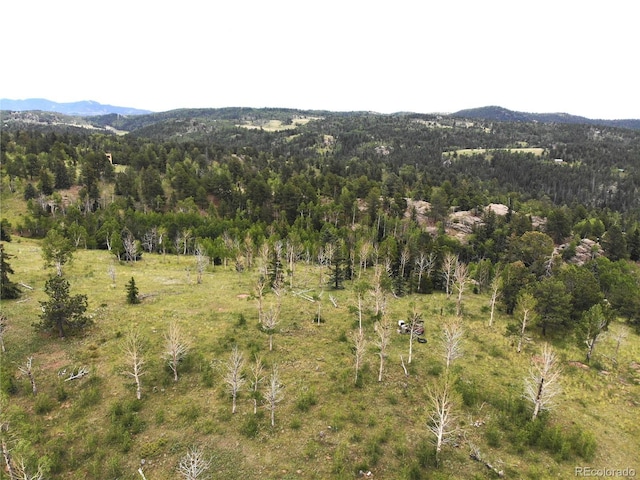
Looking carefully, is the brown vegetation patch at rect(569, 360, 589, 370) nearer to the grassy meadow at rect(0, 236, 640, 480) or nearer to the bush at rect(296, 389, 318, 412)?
the grassy meadow at rect(0, 236, 640, 480)

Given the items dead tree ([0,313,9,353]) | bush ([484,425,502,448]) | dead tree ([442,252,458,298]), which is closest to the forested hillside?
bush ([484,425,502,448])

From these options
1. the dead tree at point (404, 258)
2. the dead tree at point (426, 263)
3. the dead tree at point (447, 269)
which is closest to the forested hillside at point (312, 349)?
the dead tree at point (447, 269)

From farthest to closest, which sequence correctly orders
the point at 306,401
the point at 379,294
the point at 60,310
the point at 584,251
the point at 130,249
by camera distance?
the point at 584,251
the point at 130,249
the point at 379,294
the point at 60,310
the point at 306,401

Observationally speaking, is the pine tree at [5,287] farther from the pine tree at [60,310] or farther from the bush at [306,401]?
the bush at [306,401]

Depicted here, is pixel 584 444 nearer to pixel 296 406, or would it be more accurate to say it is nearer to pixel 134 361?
pixel 296 406

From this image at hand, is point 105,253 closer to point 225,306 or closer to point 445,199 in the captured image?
point 225,306

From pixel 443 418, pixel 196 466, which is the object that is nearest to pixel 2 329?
pixel 196 466

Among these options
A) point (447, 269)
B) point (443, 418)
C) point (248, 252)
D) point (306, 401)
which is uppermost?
point (443, 418)
